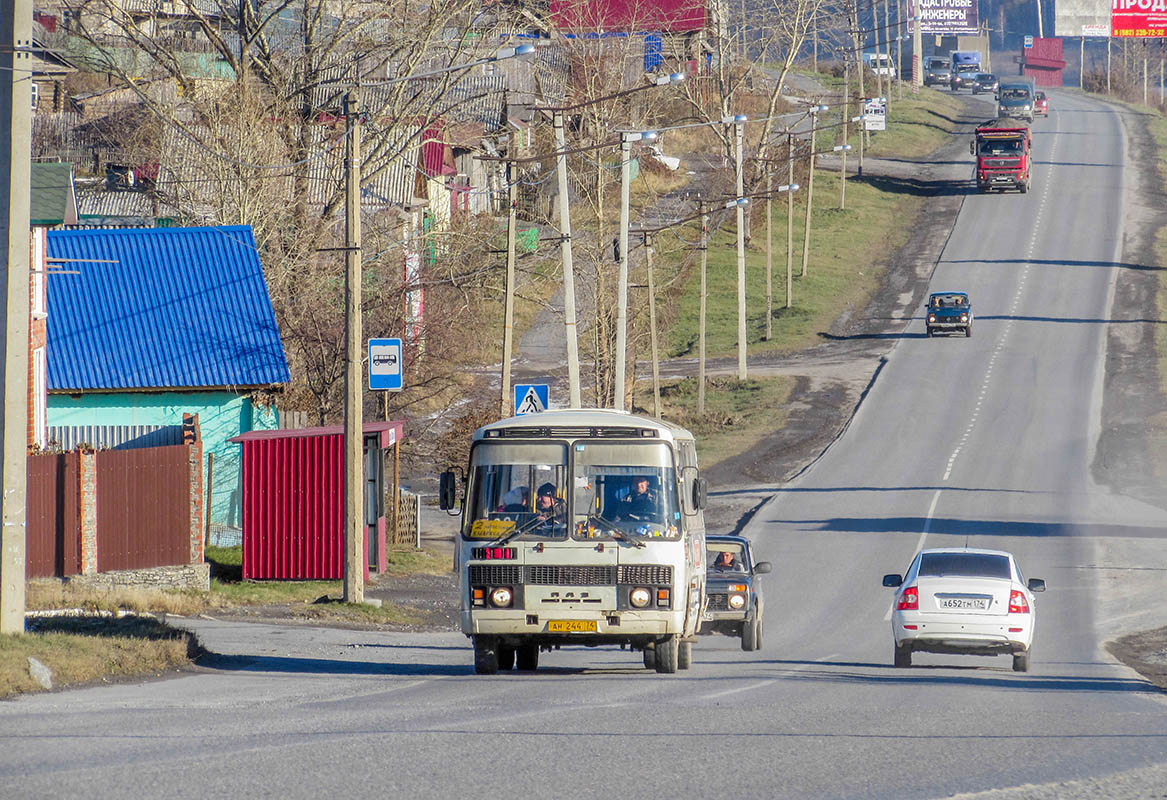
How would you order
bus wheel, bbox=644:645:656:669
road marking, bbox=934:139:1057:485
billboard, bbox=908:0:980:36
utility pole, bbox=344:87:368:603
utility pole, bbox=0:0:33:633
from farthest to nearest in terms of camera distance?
billboard, bbox=908:0:980:36 < road marking, bbox=934:139:1057:485 < utility pole, bbox=344:87:368:603 < bus wheel, bbox=644:645:656:669 < utility pole, bbox=0:0:33:633

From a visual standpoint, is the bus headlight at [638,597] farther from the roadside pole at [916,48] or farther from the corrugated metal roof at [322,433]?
the roadside pole at [916,48]

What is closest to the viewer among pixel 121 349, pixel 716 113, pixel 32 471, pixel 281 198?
pixel 32 471

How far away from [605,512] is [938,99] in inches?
4628

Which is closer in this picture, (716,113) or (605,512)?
(605,512)

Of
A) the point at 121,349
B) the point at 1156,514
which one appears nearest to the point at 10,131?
the point at 121,349

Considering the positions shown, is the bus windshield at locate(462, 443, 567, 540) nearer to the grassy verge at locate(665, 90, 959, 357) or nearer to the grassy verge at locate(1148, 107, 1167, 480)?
the grassy verge at locate(1148, 107, 1167, 480)

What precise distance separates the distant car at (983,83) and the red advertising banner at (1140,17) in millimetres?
48334

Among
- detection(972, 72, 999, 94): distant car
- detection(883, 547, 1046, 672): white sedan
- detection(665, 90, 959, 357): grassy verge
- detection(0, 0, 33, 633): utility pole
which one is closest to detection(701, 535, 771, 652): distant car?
detection(883, 547, 1046, 672): white sedan

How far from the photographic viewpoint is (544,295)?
68.7 m

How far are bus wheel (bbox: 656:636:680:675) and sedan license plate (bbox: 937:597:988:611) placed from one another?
452 cm

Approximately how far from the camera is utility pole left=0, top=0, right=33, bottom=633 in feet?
46.9

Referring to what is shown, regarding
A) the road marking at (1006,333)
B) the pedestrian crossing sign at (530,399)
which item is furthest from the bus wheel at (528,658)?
the road marking at (1006,333)

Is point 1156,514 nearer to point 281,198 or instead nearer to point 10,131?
point 281,198

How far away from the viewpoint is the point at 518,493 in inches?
591
